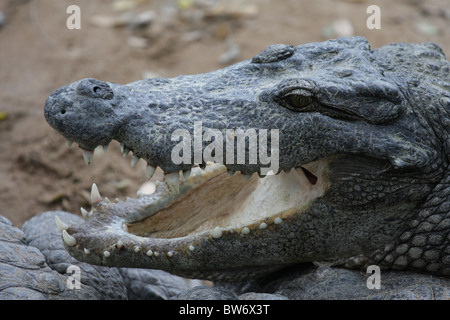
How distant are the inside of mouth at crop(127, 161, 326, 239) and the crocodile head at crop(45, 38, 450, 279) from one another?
0.08 feet

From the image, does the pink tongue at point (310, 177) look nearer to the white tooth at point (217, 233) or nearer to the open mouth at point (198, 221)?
the open mouth at point (198, 221)

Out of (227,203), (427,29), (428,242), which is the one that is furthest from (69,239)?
(427,29)

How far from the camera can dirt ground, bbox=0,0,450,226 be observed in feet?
19.5

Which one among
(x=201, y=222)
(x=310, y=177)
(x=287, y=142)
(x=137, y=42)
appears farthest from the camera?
(x=137, y=42)

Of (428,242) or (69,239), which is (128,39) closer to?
(69,239)

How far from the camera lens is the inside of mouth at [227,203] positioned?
3.44 meters

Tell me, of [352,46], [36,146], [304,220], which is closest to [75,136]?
[304,220]

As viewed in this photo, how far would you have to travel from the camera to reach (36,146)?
19.5 ft

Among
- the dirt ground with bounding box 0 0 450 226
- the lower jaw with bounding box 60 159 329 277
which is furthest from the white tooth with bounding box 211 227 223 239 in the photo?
the dirt ground with bounding box 0 0 450 226

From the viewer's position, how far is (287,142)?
10.1 feet

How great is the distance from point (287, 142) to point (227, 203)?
0.90 metres

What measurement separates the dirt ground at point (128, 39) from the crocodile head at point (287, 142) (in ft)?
8.41

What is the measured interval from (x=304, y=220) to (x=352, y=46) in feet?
3.57

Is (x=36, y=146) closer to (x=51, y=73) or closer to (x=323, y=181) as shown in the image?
(x=51, y=73)
